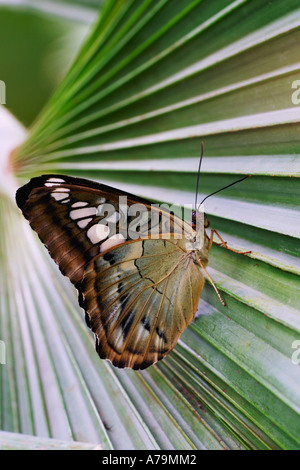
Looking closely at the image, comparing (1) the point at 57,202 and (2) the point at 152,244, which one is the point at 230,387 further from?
(1) the point at 57,202

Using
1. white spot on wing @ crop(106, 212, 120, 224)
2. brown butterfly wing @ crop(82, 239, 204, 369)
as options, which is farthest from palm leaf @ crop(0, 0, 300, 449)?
white spot on wing @ crop(106, 212, 120, 224)

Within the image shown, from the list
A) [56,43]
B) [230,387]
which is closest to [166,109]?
[230,387]

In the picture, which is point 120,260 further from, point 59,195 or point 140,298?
point 59,195

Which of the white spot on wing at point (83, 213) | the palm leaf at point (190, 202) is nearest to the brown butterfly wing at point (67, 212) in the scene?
the white spot on wing at point (83, 213)

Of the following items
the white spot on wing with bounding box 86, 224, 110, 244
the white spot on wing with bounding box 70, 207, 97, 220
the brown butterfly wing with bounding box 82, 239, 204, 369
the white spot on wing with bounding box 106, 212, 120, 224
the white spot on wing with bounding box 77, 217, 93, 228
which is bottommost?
the brown butterfly wing with bounding box 82, 239, 204, 369

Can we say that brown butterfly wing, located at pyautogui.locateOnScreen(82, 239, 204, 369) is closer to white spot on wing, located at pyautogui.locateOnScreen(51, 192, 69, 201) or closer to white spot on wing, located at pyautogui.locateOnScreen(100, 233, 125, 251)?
white spot on wing, located at pyautogui.locateOnScreen(100, 233, 125, 251)

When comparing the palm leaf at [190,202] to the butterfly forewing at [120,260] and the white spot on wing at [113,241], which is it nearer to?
the butterfly forewing at [120,260]

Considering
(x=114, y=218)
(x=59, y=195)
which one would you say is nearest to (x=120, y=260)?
(x=114, y=218)
